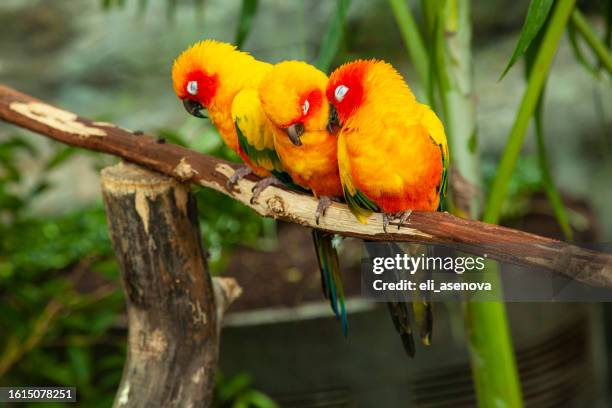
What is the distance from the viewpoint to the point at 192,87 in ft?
3.24

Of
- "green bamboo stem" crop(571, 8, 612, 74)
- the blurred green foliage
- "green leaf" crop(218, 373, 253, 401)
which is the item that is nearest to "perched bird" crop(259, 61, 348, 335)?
"green bamboo stem" crop(571, 8, 612, 74)

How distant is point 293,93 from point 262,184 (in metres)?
0.24

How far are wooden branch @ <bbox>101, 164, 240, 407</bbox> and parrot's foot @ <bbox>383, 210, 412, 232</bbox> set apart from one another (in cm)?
38

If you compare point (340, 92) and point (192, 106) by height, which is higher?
point (192, 106)

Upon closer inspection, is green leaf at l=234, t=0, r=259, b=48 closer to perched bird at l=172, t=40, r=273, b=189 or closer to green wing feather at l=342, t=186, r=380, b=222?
perched bird at l=172, t=40, r=273, b=189

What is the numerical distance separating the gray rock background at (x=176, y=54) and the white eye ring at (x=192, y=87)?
131 cm

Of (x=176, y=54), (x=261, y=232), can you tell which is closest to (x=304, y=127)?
(x=261, y=232)

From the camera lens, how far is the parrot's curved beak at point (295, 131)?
842mm

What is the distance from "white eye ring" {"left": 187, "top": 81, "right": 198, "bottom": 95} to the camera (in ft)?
3.23

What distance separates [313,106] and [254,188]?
0.78ft

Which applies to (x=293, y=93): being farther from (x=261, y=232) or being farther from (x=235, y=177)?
(x=261, y=232)

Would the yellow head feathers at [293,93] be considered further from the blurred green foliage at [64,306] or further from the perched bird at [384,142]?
the blurred green foliage at [64,306]

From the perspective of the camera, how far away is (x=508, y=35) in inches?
96.2

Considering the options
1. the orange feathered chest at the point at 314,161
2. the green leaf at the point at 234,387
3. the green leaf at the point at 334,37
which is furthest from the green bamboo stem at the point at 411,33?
the green leaf at the point at 234,387
